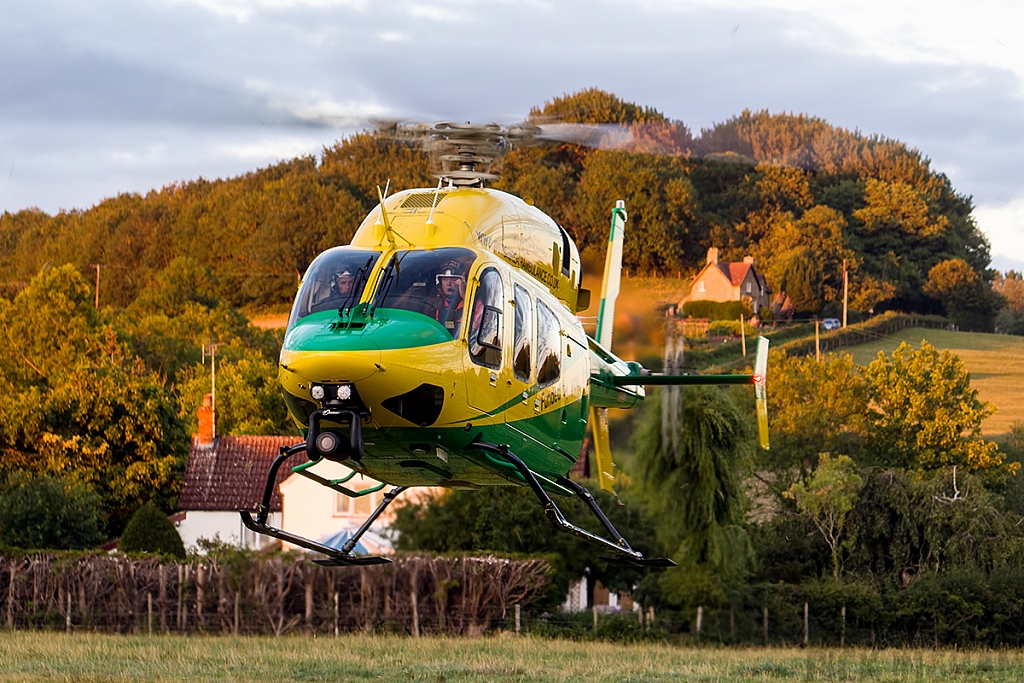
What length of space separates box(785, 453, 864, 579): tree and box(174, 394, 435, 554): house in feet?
52.4

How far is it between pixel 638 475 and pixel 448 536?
651 cm

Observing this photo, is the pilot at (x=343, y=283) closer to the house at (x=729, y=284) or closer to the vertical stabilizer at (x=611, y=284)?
the vertical stabilizer at (x=611, y=284)

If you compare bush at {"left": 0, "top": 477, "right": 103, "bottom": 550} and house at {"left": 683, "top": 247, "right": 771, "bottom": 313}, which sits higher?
house at {"left": 683, "top": 247, "right": 771, "bottom": 313}

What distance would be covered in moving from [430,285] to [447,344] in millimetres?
695

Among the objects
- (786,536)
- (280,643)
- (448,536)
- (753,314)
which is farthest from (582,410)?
(753,314)

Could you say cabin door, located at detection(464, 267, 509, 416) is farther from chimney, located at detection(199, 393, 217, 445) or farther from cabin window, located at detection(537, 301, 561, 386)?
chimney, located at detection(199, 393, 217, 445)

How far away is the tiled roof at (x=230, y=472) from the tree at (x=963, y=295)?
2338 inches

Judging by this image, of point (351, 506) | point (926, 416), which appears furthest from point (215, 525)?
point (926, 416)

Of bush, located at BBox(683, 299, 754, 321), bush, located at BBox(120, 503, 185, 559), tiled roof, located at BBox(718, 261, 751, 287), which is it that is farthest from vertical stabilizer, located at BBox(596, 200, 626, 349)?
tiled roof, located at BBox(718, 261, 751, 287)

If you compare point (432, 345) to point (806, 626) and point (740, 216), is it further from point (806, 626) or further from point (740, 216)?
point (740, 216)

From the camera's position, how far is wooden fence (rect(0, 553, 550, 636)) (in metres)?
36.6

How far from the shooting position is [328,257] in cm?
1421

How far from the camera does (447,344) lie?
1348 cm

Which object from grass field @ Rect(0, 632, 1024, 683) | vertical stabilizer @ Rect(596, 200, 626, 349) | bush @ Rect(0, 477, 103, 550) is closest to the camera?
grass field @ Rect(0, 632, 1024, 683)
